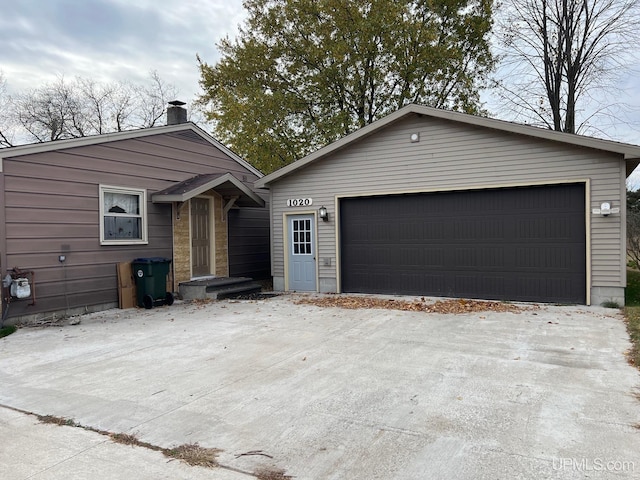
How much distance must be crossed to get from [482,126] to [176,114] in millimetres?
7109

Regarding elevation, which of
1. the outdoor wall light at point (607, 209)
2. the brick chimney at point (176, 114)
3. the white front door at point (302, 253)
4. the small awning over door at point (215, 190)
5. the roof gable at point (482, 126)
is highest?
the brick chimney at point (176, 114)

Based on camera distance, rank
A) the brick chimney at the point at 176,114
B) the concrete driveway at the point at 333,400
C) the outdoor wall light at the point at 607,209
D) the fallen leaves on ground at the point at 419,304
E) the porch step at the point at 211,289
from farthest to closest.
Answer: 1. the brick chimney at the point at 176,114
2. the porch step at the point at 211,289
3. the fallen leaves on ground at the point at 419,304
4. the outdoor wall light at the point at 607,209
5. the concrete driveway at the point at 333,400

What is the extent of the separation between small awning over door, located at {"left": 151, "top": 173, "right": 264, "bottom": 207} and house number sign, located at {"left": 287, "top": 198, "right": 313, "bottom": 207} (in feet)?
3.74

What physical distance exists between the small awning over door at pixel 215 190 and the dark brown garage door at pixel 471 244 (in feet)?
8.50

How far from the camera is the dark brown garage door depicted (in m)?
8.44

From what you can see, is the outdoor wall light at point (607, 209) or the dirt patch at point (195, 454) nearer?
the dirt patch at point (195, 454)

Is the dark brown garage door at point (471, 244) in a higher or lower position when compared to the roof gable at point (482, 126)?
lower

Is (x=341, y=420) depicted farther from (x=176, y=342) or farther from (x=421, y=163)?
(x=421, y=163)

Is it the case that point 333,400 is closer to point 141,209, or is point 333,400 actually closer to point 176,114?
point 141,209

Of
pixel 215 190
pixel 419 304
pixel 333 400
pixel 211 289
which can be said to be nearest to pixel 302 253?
pixel 211 289

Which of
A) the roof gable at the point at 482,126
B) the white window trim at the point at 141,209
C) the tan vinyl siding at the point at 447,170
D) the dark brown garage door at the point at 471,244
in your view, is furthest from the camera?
the white window trim at the point at 141,209

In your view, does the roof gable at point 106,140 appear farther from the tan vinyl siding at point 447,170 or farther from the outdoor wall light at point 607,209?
the outdoor wall light at point 607,209

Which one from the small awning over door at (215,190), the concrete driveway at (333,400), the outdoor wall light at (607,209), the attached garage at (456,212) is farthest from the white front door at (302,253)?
the outdoor wall light at (607,209)

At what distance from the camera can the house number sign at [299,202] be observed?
10938 millimetres
